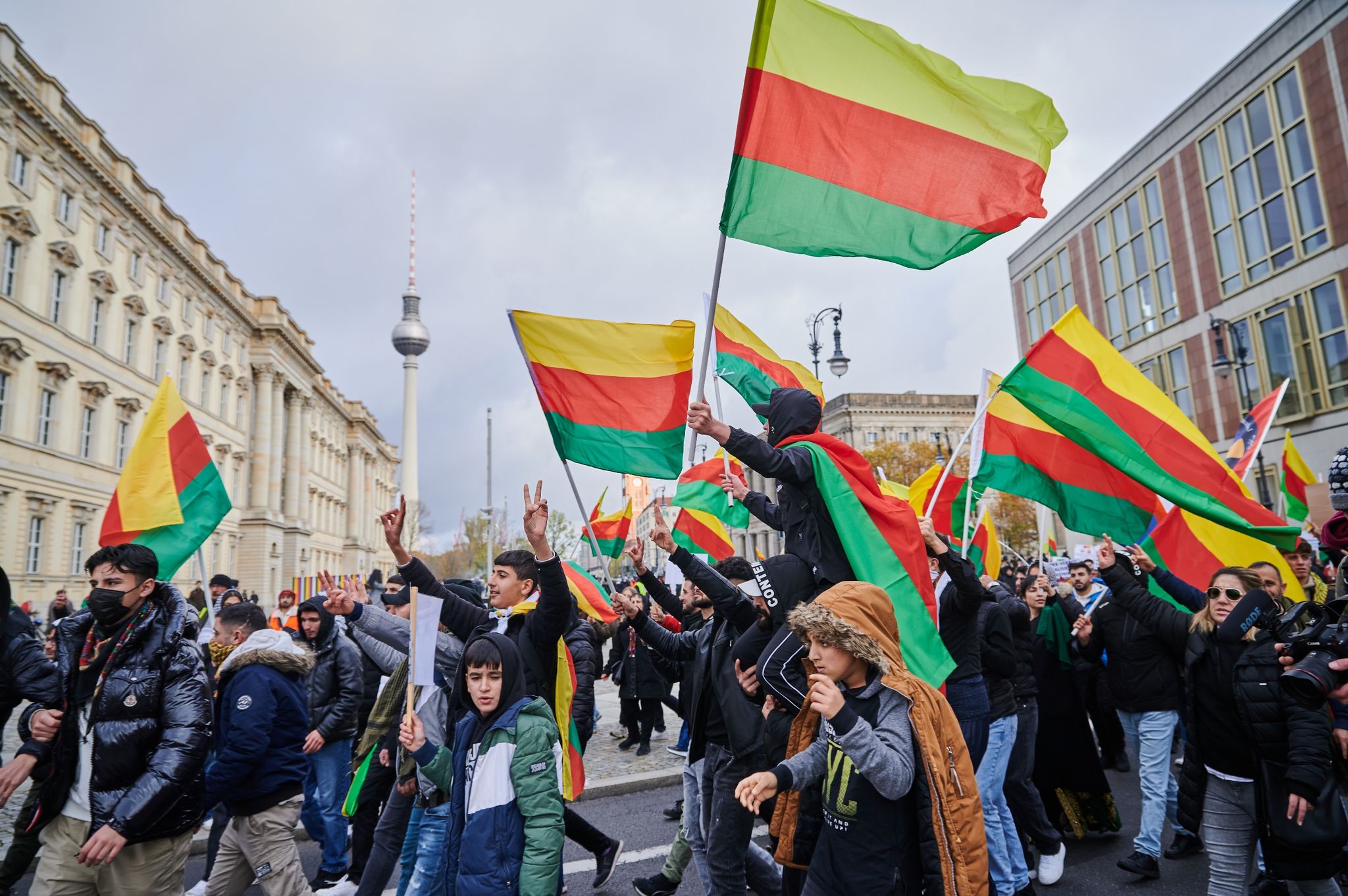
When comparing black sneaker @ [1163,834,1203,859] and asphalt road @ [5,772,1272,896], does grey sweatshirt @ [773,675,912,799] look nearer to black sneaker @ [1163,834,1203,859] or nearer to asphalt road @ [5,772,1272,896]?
asphalt road @ [5,772,1272,896]

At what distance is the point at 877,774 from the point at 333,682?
4.50 m

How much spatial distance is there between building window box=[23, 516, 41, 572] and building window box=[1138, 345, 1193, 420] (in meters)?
41.9

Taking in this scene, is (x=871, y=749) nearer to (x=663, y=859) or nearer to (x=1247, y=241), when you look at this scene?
(x=663, y=859)

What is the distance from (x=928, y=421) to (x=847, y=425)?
820cm

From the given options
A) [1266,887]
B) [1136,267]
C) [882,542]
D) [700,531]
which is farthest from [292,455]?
[1266,887]

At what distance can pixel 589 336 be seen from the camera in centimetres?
559

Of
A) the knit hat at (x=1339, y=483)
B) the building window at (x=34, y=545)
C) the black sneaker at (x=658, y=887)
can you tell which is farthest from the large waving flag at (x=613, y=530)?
the building window at (x=34, y=545)

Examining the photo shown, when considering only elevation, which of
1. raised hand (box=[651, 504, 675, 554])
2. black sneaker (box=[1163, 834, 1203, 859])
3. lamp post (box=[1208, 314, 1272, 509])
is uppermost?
lamp post (box=[1208, 314, 1272, 509])

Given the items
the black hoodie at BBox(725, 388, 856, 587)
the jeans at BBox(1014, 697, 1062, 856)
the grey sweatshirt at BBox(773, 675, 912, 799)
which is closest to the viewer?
the grey sweatshirt at BBox(773, 675, 912, 799)

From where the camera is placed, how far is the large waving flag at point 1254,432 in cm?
760

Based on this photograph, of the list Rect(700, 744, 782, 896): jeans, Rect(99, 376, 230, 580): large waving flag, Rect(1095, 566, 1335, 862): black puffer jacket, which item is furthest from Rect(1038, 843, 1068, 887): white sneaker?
Rect(99, 376, 230, 580): large waving flag

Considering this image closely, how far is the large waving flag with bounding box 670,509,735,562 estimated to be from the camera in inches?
385

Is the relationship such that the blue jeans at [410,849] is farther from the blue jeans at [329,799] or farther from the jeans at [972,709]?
the jeans at [972,709]

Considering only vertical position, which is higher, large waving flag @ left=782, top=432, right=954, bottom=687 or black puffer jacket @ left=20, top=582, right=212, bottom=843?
large waving flag @ left=782, top=432, right=954, bottom=687
